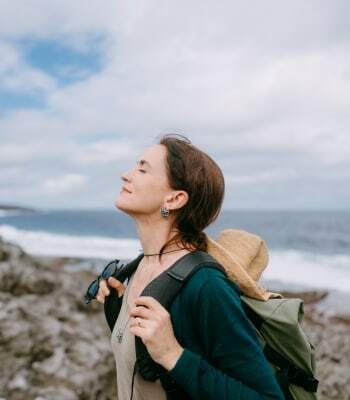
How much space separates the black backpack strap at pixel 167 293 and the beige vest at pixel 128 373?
62mm

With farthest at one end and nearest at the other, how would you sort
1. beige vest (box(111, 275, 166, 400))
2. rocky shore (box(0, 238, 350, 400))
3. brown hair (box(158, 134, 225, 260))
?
1. rocky shore (box(0, 238, 350, 400))
2. brown hair (box(158, 134, 225, 260))
3. beige vest (box(111, 275, 166, 400))

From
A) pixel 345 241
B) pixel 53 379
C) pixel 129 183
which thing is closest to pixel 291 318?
pixel 129 183

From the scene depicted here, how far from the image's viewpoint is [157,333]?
5.41 ft

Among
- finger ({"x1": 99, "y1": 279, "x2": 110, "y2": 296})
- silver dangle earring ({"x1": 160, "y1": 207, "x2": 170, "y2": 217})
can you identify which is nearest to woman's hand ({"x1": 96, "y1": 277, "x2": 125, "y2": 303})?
finger ({"x1": 99, "y1": 279, "x2": 110, "y2": 296})

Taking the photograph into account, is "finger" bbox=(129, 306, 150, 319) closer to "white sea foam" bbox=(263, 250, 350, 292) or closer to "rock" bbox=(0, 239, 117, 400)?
"rock" bbox=(0, 239, 117, 400)

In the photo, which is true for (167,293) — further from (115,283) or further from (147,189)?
(115,283)

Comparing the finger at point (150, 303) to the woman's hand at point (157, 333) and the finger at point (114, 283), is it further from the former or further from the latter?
the finger at point (114, 283)

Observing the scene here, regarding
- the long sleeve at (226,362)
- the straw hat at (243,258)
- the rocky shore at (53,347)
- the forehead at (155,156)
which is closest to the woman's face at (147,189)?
the forehead at (155,156)

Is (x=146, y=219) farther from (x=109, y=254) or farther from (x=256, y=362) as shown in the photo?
(x=109, y=254)

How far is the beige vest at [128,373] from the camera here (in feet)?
6.08

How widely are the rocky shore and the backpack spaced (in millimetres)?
3734

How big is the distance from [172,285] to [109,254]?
3735 cm

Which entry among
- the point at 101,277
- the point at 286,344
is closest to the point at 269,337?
the point at 286,344

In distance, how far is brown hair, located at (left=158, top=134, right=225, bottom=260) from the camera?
6.61 ft
